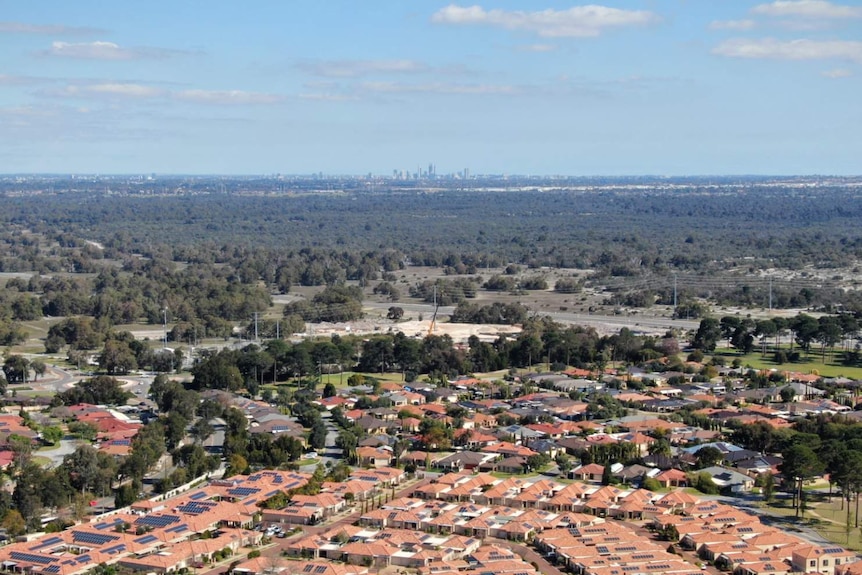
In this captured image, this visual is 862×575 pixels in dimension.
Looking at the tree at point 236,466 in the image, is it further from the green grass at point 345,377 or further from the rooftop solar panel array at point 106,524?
the green grass at point 345,377

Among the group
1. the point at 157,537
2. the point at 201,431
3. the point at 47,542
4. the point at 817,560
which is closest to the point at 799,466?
the point at 817,560

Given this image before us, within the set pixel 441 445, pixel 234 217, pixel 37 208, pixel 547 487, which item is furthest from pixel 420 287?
pixel 37 208

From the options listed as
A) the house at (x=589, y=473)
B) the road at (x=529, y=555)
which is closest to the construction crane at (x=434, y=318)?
the house at (x=589, y=473)

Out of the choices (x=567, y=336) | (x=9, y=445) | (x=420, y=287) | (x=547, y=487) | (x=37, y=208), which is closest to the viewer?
(x=547, y=487)

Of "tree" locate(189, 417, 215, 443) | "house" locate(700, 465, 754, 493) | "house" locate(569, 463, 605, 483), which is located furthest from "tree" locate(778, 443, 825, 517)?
"tree" locate(189, 417, 215, 443)

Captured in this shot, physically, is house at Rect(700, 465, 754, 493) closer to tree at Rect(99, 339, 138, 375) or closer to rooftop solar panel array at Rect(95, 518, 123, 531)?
rooftop solar panel array at Rect(95, 518, 123, 531)

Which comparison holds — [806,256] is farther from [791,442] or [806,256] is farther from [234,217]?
[234,217]
